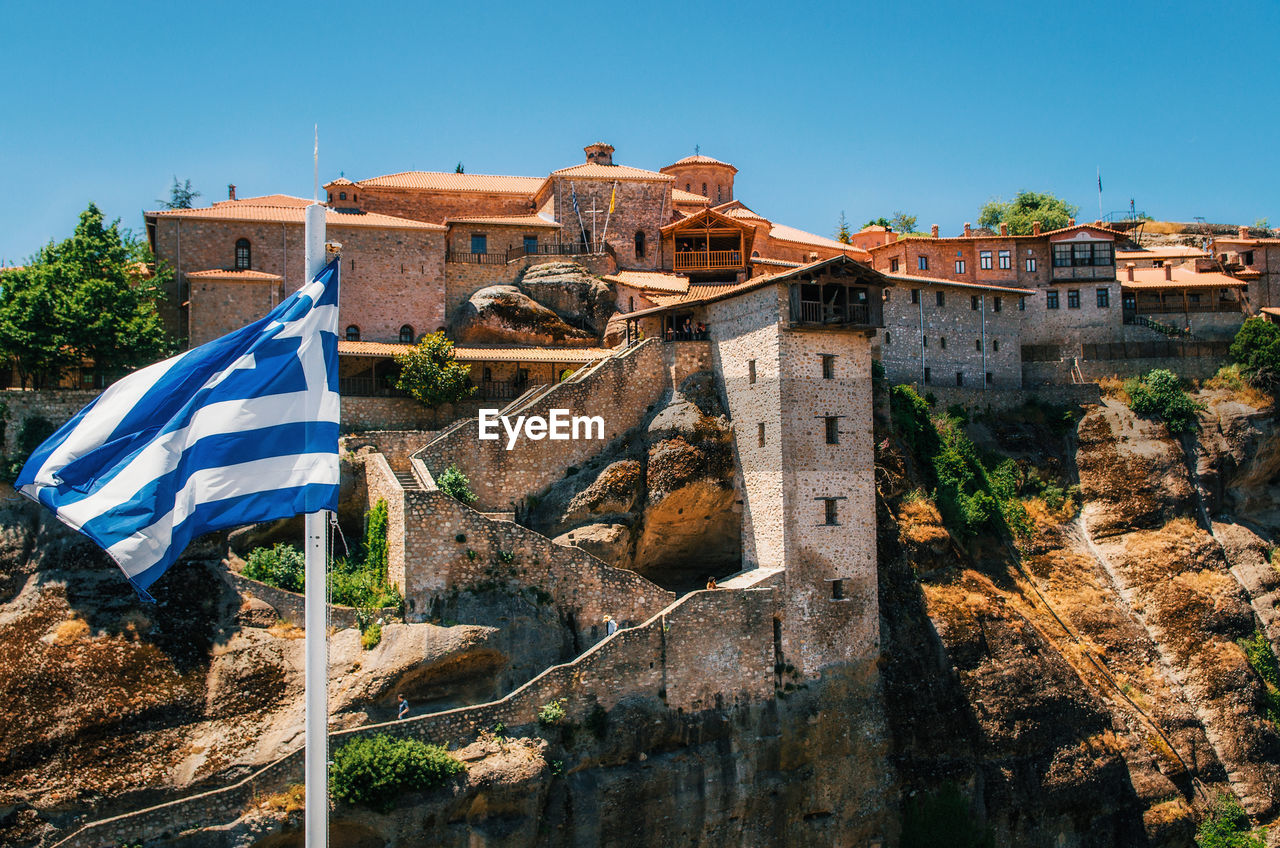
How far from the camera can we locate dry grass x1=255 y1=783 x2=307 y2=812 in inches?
1069

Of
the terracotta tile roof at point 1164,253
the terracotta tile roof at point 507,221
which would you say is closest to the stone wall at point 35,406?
the terracotta tile roof at point 507,221

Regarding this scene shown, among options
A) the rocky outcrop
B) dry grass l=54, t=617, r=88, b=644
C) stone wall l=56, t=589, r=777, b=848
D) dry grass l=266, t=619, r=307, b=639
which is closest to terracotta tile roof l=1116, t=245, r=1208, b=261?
the rocky outcrop

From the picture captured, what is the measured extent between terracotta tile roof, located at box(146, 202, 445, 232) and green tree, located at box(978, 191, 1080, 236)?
43493mm

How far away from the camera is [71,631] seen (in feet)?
99.7

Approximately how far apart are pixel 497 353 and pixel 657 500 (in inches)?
428

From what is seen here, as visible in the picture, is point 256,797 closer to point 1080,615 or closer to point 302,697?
point 302,697

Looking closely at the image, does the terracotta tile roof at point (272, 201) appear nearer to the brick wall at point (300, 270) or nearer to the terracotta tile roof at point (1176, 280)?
the brick wall at point (300, 270)

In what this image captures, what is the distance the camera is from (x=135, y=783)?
1099 inches

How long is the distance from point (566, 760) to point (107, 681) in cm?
1203

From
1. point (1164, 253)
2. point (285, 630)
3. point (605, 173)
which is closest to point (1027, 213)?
point (1164, 253)

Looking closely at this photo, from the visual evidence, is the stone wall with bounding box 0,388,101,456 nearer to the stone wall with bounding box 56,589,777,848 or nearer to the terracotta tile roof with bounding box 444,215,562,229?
the stone wall with bounding box 56,589,777,848

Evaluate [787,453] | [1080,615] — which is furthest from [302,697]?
[1080,615]

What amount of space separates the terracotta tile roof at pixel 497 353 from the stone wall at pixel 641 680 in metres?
12.6

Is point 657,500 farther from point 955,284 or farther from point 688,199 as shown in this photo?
point 688,199
